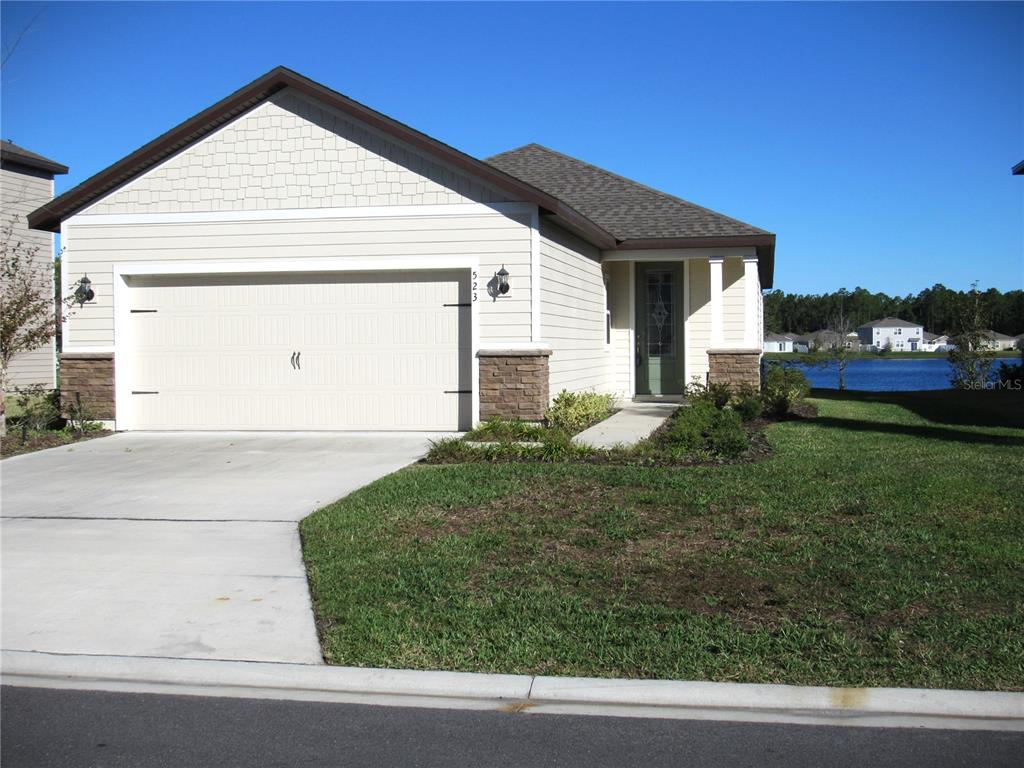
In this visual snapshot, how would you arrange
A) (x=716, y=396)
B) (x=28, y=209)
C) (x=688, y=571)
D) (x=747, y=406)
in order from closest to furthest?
(x=688, y=571), (x=747, y=406), (x=716, y=396), (x=28, y=209)

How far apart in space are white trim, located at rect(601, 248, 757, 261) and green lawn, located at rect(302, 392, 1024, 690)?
802cm

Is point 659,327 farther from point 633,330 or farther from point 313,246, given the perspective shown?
point 313,246

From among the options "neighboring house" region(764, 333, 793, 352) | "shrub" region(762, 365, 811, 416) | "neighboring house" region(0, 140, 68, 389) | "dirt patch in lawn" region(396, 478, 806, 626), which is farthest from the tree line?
"dirt patch in lawn" region(396, 478, 806, 626)

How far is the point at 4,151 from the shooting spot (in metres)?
20.6

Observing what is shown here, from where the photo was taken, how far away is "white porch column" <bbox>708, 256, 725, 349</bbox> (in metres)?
17.9

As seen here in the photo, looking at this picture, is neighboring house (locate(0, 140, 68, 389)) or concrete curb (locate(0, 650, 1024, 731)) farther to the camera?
neighboring house (locate(0, 140, 68, 389))

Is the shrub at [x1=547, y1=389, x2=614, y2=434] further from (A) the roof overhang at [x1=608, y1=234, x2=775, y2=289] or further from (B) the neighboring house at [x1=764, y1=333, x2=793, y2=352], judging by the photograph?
(B) the neighboring house at [x1=764, y1=333, x2=793, y2=352]

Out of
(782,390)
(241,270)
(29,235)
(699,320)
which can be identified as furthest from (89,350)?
(782,390)

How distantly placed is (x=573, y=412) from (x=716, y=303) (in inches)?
198

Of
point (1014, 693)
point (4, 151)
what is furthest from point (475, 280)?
point (4, 151)

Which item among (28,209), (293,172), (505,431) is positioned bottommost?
(505,431)

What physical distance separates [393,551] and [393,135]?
804cm

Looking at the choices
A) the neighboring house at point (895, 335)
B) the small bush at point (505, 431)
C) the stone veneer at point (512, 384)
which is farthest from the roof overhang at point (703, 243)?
the neighboring house at point (895, 335)

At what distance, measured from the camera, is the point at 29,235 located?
21.3 metres
